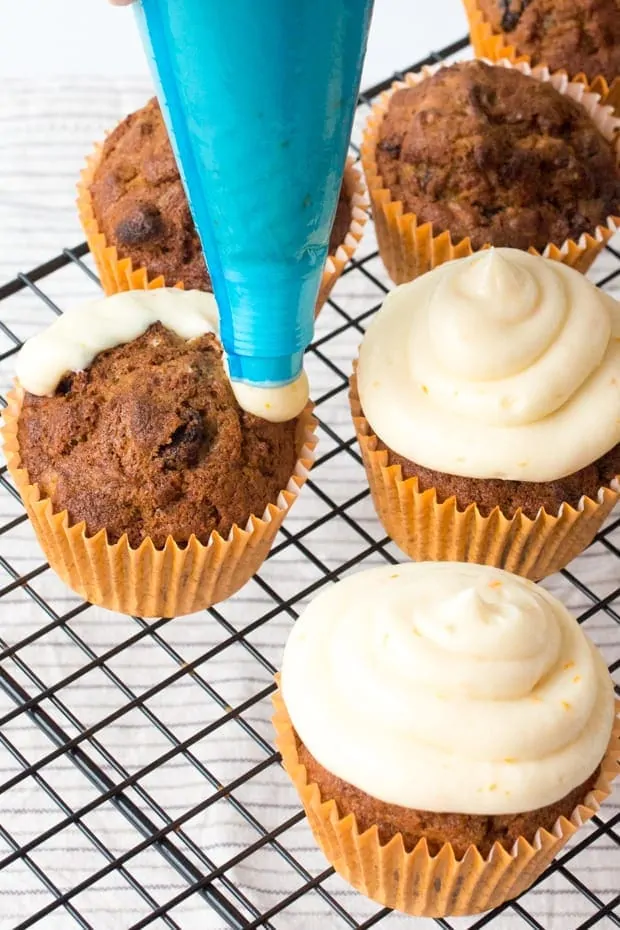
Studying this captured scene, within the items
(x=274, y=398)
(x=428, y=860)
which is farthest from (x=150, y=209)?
(x=428, y=860)

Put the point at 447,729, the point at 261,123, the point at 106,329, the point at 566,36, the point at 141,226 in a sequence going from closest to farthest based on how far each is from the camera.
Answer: the point at 261,123 → the point at 447,729 → the point at 106,329 → the point at 141,226 → the point at 566,36

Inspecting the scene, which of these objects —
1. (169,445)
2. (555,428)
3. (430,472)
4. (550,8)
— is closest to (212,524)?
(169,445)

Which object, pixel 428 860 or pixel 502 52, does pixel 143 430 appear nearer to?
pixel 428 860

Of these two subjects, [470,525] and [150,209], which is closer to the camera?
[470,525]

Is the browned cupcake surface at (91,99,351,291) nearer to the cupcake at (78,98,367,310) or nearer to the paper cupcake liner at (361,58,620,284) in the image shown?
the cupcake at (78,98,367,310)

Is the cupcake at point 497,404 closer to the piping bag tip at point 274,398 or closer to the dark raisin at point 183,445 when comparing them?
the piping bag tip at point 274,398

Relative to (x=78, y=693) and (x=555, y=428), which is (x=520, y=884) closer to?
(x=555, y=428)

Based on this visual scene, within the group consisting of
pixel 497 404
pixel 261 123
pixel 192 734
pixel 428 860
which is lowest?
pixel 192 734
